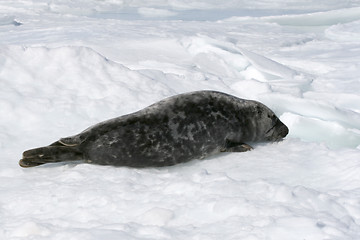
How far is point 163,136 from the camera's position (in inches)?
115

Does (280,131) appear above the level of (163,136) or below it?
below

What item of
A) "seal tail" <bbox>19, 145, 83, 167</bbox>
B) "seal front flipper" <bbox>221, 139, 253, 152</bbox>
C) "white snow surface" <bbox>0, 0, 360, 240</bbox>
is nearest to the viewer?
"white snow surface" <bbox>0, 0, 360, 240</bbox>

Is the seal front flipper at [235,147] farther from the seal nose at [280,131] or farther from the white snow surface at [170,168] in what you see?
the seal nose at [280,131]

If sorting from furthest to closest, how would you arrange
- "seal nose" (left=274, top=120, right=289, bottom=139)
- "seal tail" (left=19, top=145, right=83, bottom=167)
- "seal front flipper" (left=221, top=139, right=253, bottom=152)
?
"seal nose" (left=274, top=120, right=289, bottom=139)
"seal front flipper" (left=221, top=139, right=253, bottom=152)
"seal tail" (left=19, top=145, right=83, bottom=167)

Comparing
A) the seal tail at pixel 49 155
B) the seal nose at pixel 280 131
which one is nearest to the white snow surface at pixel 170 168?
the seal tail at pixel 49 155

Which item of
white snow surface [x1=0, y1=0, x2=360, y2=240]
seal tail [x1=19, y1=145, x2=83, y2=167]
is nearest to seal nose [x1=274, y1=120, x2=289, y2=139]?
white snow surface [x1=0, y1=0, x2=360, y2=240]

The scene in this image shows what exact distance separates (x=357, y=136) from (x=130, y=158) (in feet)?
10.6

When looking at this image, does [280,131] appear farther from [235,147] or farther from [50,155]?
[50,155]

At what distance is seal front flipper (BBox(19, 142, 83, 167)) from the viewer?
107 inches

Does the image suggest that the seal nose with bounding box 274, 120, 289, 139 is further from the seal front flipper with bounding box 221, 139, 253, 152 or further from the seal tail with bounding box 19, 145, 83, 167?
the seal tail with bounding box 19, 145, 83, 167

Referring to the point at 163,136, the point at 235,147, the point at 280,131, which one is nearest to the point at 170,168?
the point at 163,136

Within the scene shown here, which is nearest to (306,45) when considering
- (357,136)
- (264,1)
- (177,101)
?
(357,136)

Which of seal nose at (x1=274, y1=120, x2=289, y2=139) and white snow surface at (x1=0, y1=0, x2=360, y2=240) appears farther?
seal nose at (x1=274, y1=120, x2=289, y2=139)

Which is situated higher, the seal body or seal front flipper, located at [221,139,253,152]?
the seal body
